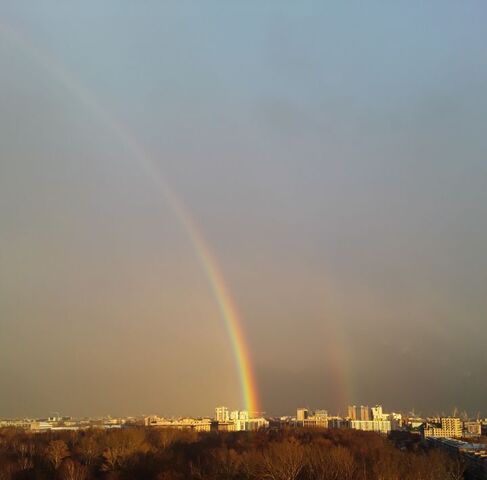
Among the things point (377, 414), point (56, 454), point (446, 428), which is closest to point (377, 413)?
point (377, 414)

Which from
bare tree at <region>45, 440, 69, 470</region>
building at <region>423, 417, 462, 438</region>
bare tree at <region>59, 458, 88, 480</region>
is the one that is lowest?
bare tree at <region>59, 458, 88, 480</region>

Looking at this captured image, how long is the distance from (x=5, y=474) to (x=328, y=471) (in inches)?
622

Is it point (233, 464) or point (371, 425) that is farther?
point (371, 425)

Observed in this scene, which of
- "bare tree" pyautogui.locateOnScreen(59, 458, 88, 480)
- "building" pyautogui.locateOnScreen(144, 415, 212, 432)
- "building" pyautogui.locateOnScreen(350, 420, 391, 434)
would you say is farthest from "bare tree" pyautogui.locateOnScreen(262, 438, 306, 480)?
"building" pyautogui.locateOnScreen(350, 420, 391, 434)

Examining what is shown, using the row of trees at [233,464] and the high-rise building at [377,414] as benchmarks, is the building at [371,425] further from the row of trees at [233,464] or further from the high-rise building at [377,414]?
the row of trees at [233,464]

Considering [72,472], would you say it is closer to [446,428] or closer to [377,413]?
[446,428]

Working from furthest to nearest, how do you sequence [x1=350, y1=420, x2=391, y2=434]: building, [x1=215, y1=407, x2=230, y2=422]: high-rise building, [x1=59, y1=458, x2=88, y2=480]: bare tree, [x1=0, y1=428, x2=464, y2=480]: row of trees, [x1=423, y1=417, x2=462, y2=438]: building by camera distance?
1. [x1=215, y1=407, x2=230, y2=422]: high-rise building
2. [x1=350, y1=420, x2=391, y2=434]: building
3. [x1=423, y1=417, x2=462, y2=438]: building
4. [x1=59, y1=458, x2=88, y2=480]: bare tree
5. [x1=0, y1=428, x2=464, y2=480]: row of trees

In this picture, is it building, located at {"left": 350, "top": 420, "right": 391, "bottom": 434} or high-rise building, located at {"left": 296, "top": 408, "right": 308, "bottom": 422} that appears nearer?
building, located at {"left": 350, "top": 420, "right": 391, "bottom": 434}

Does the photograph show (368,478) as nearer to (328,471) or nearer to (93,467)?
(328,471)

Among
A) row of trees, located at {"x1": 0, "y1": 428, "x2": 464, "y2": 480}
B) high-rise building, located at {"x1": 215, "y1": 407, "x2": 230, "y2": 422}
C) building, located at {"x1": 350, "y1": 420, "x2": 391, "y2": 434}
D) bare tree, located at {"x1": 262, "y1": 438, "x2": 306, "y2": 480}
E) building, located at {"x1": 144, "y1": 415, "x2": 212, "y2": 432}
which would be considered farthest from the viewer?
high-rise building, located at {"x1": 215, "y1": 407, "x2": 230, "y2": 422}

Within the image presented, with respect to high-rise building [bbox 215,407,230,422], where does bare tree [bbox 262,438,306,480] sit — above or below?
→ below

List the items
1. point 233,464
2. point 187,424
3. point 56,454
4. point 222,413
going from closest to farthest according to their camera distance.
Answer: point 233,464
point 56,454
point 187,424
point 222,413

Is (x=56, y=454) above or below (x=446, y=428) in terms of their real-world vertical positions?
below

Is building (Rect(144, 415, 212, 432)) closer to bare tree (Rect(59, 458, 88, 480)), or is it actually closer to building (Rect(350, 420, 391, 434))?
building (Rect(350, 420, 391, 434))
